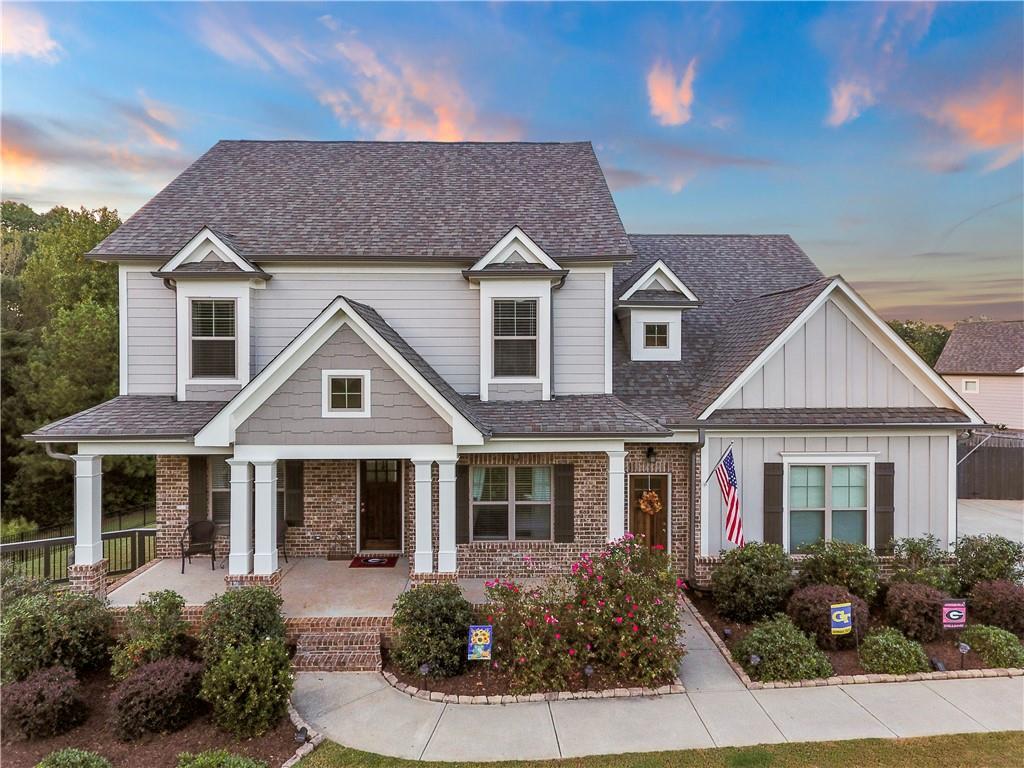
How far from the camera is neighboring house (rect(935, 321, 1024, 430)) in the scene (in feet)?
99.7

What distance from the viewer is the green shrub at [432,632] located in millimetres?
7691

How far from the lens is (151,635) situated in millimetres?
7543

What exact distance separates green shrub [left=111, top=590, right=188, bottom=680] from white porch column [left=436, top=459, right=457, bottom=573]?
386 cm

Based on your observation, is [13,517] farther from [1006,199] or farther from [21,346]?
[1006,199]

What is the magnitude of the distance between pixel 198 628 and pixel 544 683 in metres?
5.70

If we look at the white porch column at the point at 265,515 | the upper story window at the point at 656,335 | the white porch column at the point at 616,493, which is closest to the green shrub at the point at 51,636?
the white porch column at the point at 265,515

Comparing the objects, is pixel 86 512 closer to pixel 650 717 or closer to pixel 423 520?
pixel 423 520

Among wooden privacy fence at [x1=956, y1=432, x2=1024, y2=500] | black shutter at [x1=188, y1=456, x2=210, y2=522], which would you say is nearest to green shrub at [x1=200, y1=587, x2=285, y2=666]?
black shutter at [x1=188, y1=456, x2=210, y2=522]

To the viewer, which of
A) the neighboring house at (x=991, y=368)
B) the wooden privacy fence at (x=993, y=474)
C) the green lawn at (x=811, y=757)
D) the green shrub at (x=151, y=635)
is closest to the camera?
the green lawn at (x=811, y=757)

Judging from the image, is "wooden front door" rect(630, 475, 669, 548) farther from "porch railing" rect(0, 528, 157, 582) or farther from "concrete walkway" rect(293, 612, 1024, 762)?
"porch railing" rect(0, 528, 157, 582)

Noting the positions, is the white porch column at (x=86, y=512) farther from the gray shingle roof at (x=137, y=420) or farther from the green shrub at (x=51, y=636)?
the green shrub at (x=51, y=636)

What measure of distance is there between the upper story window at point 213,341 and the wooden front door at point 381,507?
3.48 m

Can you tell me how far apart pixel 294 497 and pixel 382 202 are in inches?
269

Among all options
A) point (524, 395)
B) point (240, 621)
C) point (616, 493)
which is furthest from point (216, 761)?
point (524, 395)
